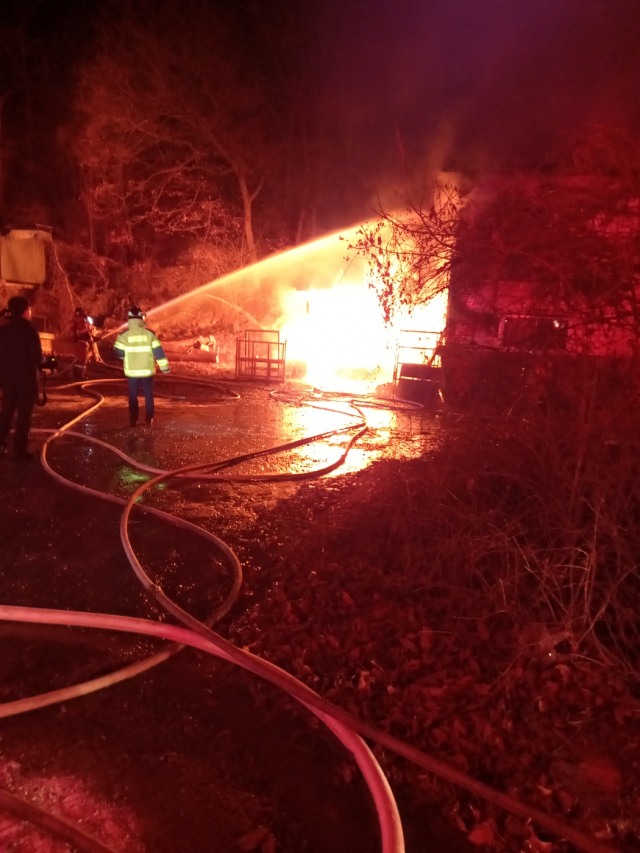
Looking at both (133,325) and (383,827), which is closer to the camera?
(383,827)

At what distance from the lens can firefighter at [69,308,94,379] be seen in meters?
13.2

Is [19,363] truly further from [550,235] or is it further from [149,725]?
[550,235]

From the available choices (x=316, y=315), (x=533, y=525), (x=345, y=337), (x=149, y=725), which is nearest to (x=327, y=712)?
(x=149, y=725)

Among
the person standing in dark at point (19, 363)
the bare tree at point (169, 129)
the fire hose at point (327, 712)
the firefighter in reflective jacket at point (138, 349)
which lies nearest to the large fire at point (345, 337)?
the bare tree at point (169, 129)

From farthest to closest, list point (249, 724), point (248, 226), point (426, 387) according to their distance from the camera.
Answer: point (248, 226), point (426, 387), point (249, 724)

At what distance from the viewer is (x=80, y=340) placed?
13281 mm

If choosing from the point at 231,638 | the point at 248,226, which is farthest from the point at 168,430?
the point at 248,226

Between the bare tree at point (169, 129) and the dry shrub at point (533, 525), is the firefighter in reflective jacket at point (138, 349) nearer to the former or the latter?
the dry shrub at point (533, 525)


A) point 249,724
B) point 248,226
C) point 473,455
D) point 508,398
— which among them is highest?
point 248,226

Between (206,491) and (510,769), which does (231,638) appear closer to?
(510,769)

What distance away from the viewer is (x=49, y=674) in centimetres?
314

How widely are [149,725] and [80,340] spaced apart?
11.9m

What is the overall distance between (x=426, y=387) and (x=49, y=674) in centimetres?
1100

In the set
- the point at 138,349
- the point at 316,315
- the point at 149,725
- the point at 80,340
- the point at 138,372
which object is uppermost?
the point at 316,315
